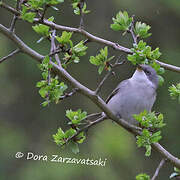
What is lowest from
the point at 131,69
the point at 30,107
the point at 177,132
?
the point at 30,107

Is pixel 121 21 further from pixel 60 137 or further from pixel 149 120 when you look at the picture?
pixel 60 137

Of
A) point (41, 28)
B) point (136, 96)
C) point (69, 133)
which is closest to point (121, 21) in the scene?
point (41, 28)

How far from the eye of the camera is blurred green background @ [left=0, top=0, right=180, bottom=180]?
25.1 feet

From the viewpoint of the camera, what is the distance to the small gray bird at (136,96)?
166 inches

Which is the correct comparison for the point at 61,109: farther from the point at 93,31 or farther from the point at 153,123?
the point at 153,123

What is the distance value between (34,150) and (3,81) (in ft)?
4.68

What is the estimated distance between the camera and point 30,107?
8.34m

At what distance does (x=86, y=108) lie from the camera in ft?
26.3

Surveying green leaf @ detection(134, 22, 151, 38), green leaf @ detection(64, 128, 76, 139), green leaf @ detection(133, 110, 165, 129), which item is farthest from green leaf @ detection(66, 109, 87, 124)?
green leaf @ detection(134, 22, 151, 38)

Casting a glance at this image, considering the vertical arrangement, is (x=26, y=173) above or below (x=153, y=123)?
below

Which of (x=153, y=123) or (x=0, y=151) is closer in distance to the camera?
(x=153, y=123)

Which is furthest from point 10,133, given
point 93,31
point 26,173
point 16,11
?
point 16,11

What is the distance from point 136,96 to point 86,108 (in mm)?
3790

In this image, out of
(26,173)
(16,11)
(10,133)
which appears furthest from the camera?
(10,133)
